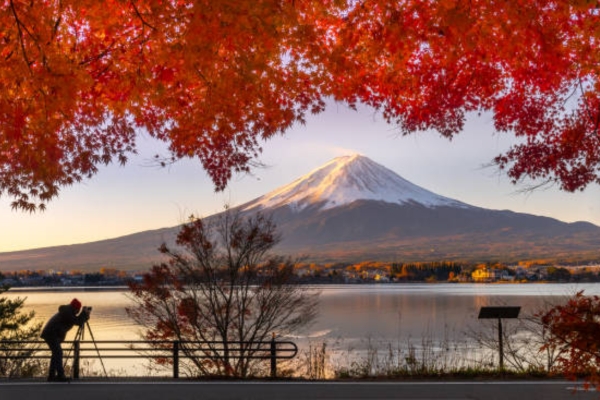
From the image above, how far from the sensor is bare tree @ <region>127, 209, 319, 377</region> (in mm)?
19266

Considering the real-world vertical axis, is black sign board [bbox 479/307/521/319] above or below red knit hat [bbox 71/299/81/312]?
below

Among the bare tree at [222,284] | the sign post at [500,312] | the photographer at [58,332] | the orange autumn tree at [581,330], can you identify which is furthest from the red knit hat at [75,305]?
the orange autumn tree at [581,330]

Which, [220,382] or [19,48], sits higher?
[19,48]

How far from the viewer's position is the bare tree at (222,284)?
63.2 ft

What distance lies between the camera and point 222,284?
1978 centimetres

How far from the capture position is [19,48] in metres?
8.27

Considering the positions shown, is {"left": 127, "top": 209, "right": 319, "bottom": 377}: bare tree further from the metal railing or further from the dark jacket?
the dark jacket

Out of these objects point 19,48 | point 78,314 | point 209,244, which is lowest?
point 78,314

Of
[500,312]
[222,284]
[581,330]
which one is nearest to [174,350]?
[222,284]
